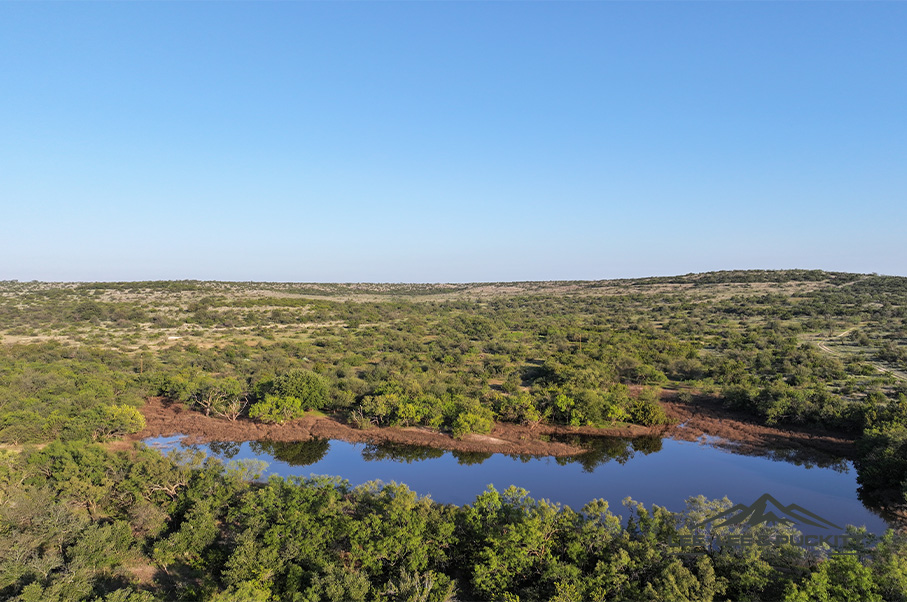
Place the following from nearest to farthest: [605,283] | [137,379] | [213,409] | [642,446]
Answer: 1. [642,446]
2. [213,409]
3. [137,379]
4. [605,283]

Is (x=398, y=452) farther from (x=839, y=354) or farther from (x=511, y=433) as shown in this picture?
(x=839, y=354)

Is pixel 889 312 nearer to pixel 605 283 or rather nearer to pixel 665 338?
pixel 665 338

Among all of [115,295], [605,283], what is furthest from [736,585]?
[605,283]

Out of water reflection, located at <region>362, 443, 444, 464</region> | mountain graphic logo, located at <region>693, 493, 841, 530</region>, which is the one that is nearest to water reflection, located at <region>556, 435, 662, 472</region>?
mountain graphic logo, located at <region>693, 493, 841, 530</region>

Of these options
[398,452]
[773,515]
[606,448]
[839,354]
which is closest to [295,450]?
[398,452]

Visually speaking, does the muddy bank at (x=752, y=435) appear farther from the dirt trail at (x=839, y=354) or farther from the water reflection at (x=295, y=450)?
the water reflection at (x=295, y=450)

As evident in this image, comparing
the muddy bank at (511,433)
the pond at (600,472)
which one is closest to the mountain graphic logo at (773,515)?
the pond at (600,472)

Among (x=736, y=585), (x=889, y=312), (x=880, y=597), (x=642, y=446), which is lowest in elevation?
(x=642, y=446)
